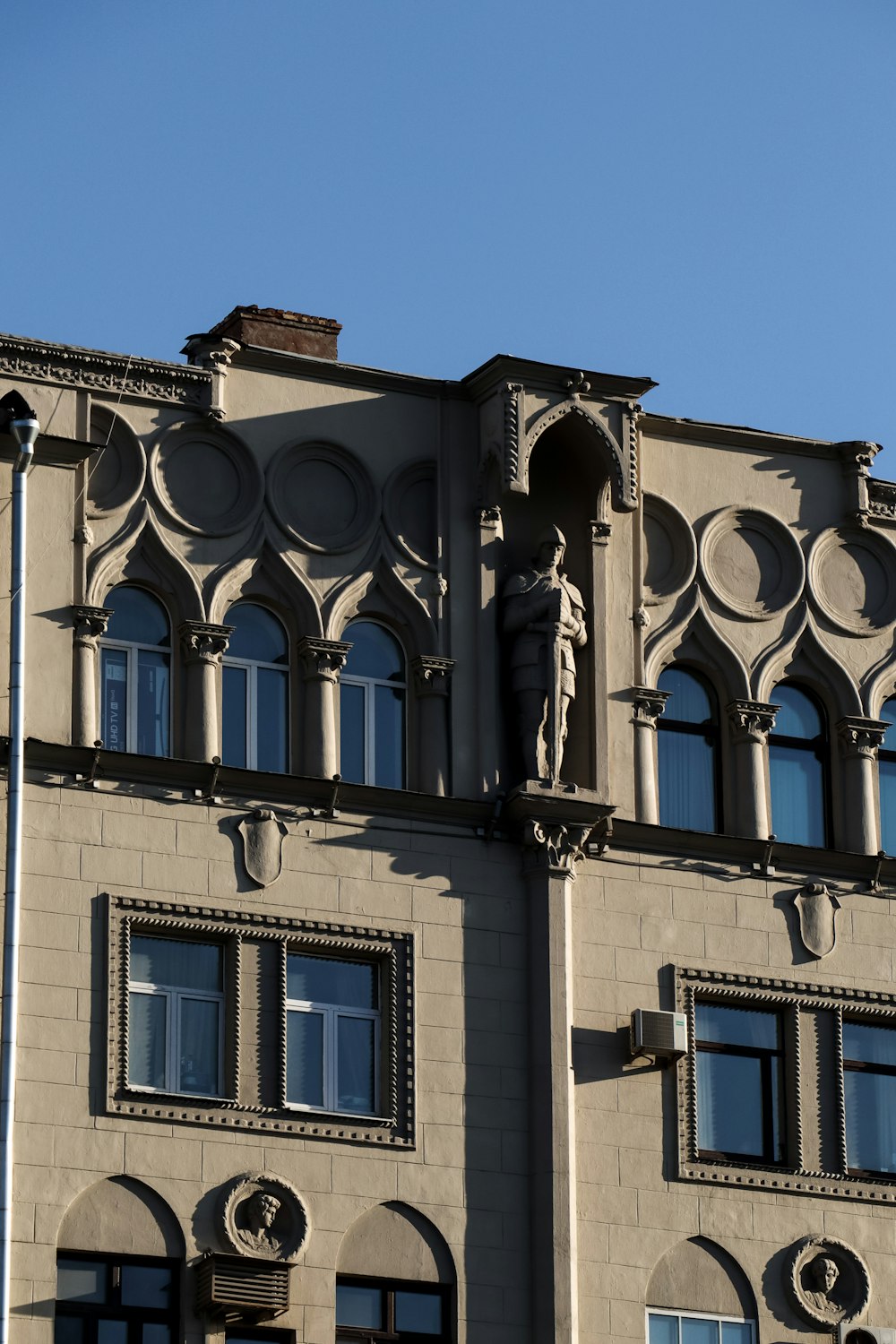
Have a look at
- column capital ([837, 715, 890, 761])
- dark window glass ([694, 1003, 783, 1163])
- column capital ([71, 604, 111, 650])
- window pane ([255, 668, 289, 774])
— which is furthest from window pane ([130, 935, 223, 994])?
column capital ([837, 715, 890, 761])

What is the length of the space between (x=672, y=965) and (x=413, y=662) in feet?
15.7

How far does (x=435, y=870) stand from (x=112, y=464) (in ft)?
20.1

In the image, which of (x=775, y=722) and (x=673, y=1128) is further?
(x=775, y=722)

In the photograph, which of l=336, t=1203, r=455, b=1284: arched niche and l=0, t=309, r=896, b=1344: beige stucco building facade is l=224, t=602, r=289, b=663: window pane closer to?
l=0, t=309, r=896, b=1344: beige stucco building facade

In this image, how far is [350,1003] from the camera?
44031 mm

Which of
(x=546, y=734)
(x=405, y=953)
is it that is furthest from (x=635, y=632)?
(x=405, y=953)

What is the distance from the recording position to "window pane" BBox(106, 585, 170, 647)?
147 feet

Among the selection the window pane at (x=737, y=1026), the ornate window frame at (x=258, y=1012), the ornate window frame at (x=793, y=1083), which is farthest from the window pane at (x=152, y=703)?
the window pane at (x=737, y=1026)

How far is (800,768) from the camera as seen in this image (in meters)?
48.0

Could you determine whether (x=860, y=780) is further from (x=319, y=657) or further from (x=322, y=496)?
(x=322, y=496)

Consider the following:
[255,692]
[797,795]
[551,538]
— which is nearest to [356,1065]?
[255,692]

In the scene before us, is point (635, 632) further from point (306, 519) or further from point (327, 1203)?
point (327, 1203)

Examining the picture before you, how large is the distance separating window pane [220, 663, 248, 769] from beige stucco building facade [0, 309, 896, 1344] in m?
0.06

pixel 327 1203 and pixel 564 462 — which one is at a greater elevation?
pixel 564 462
